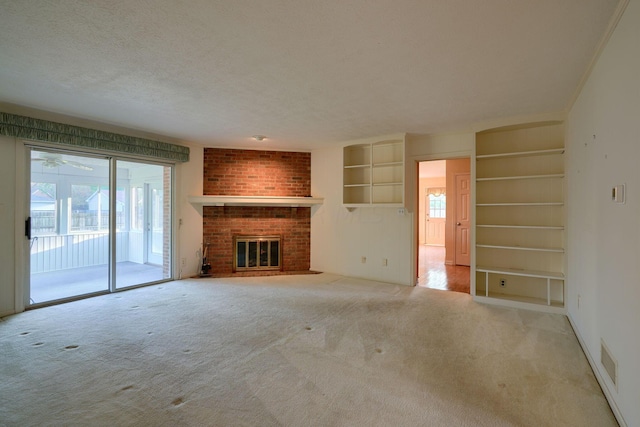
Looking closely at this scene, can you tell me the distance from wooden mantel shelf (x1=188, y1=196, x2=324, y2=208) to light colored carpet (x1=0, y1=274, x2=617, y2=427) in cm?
197

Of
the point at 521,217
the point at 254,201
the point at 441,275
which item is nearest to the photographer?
the point at 521,217

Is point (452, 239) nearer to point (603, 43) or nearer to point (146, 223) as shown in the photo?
point (603, 43)

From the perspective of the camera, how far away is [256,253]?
5.80 meters

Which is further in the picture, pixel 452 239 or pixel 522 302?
pixel 452 239

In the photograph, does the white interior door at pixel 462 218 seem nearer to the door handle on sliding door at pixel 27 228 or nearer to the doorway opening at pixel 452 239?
the doorway opening at pixel 452 239

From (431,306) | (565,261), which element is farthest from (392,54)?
(565,261)

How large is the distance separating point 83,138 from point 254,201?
2541 mm

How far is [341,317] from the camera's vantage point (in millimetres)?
3430

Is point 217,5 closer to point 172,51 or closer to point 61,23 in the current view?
point 172,51

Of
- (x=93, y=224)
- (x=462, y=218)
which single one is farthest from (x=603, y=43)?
(x=93, y=224)

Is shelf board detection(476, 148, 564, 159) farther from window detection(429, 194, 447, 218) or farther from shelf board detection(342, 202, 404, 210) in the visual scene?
window detection(429, 194, 447, 218)

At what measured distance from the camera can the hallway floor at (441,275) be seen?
4883 mm

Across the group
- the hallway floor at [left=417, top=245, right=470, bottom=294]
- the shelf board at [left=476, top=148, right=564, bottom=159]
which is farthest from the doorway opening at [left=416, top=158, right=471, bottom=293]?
the shelf board at [left=476, top=148, right=564, bottom=159]

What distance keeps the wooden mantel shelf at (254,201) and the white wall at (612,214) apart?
153 inches
